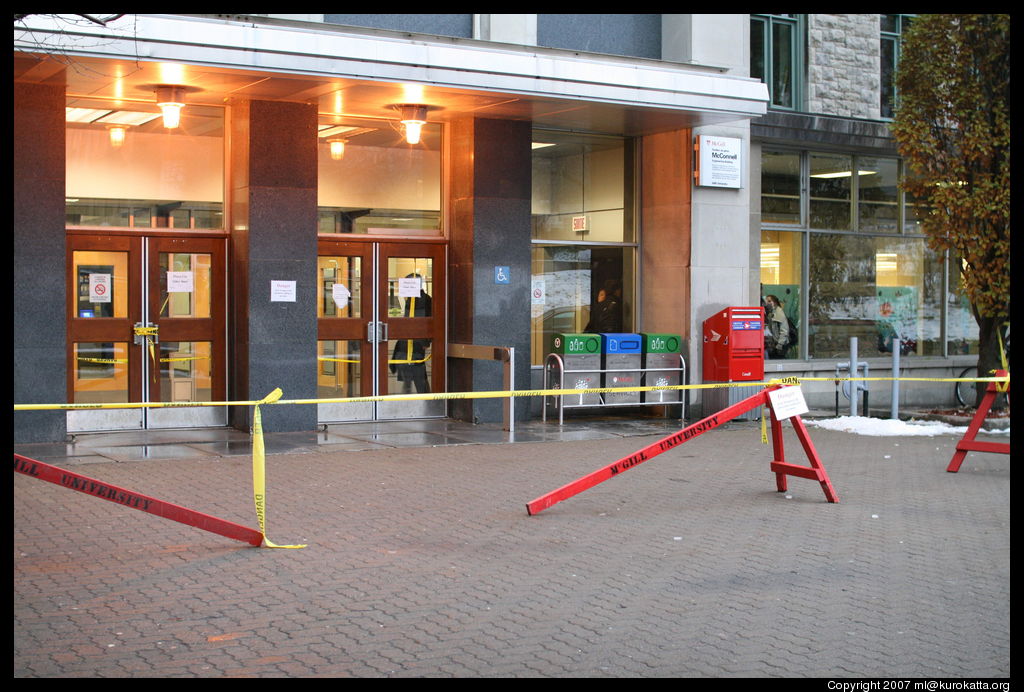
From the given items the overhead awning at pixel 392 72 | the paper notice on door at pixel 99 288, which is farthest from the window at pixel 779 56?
the paper notice on door at pixel 99 288

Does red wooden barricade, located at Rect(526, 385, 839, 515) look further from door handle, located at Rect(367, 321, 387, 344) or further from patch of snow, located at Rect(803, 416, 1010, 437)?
door handle, located at Rect(367, 321, 387, 344)

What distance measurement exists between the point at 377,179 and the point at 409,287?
1.59m

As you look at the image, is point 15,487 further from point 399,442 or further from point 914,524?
point 914,524

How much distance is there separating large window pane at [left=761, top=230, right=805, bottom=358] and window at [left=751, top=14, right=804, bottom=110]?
7.49 ft

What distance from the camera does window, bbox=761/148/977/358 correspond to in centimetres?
1944

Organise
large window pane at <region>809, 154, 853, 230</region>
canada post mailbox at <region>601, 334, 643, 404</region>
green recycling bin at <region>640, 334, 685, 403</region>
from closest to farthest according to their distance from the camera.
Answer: canada post mailbox at <region>601, 334, 643, 404</region> < green recycling bin at <region>640, 334, 685, 403</region> < large window pane at <region>809, 154, 853, 230</region>

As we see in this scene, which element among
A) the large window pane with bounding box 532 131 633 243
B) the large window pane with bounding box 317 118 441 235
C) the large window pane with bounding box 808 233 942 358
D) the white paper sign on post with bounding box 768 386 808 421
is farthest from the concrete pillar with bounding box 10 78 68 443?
the large window pane with bounding box 808 233 942 358

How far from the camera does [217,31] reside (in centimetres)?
1245

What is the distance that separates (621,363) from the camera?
55.2ft

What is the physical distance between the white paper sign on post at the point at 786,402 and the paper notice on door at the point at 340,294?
7.56m

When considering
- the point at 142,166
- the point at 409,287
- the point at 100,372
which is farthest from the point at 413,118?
the point at 100,372

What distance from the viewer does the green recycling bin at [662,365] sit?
17031 millimetres

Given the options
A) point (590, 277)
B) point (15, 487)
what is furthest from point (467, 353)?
point (15, 487)

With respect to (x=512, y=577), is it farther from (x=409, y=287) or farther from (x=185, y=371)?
(x=409, y=287)
